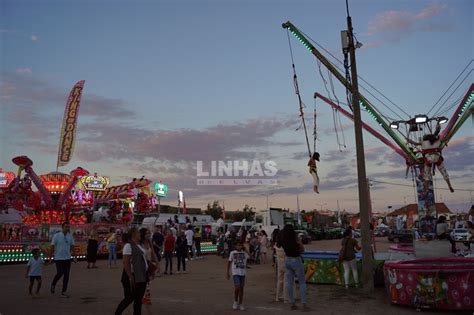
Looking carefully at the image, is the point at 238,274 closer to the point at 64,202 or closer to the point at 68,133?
the point at 68,133

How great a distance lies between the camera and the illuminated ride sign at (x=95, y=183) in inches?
1497

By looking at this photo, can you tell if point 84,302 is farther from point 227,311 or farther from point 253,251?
point 253,251

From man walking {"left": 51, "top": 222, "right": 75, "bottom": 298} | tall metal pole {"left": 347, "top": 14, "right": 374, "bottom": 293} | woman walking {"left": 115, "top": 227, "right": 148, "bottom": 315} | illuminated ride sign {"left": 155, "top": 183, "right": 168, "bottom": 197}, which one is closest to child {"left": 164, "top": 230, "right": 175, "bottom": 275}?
man walking {"left": 51, "top": 222, "right": 75, "bottom": 298}

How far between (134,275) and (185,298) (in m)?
3.44

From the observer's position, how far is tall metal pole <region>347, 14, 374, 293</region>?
10523 mm

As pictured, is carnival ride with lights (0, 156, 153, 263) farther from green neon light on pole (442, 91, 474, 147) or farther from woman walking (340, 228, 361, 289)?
green neon light on pole (442, 91, 474, 147)

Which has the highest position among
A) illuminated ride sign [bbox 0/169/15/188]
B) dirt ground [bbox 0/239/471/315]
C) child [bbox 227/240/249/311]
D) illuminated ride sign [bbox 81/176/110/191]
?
illuminated ride sign [bbox 0/169/15/188]

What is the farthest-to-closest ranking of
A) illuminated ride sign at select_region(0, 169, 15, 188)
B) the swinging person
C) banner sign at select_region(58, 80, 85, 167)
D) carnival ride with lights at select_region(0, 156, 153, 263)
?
illuminated ride sign at select_region(0, 169, 15, 188), banner sign at select_region(58, 80, 85, 167), carnival ride with lights at select_region(0, 156, 153, 263), the swinging person

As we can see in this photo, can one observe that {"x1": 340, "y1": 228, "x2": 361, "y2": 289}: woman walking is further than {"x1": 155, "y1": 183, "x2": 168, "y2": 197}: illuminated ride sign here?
No

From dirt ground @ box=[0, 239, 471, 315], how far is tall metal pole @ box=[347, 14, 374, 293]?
455 millimetres

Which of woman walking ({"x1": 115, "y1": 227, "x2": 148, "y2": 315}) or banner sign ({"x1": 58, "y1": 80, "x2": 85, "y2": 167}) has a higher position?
banner sign ({"x1": 58, "y1": 80, "x2": 85, "y2": 167})

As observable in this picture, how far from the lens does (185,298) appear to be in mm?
9828

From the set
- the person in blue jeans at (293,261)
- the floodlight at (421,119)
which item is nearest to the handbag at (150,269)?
the person in blue jeans at (293,261)

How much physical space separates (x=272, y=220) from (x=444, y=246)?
20255mm
